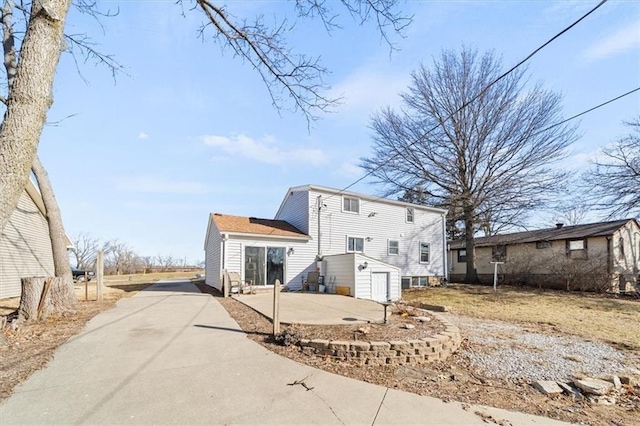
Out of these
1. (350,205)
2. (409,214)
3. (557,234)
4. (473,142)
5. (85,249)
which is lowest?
(85,249)

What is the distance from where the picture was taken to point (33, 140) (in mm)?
4062

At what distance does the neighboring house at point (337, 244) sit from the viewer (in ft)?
45.8

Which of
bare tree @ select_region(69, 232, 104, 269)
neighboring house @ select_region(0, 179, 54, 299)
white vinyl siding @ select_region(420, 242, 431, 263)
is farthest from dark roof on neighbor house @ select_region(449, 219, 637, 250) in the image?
bare tree @ select_region(69, 232, 104, 269)

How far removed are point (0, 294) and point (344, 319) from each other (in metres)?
13.3

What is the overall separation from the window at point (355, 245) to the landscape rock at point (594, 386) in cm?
1306

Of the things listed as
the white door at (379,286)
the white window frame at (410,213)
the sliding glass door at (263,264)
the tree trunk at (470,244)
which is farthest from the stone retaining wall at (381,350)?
the tree trunk at (470,244)

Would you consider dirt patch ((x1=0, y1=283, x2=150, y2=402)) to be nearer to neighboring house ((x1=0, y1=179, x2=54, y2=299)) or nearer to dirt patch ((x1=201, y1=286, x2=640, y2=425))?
dirt patch ((x1=201, y1=286, x2=640, y2=425))

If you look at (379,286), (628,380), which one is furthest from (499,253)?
(628,380)

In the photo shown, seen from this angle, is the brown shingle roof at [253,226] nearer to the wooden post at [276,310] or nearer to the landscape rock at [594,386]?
the wooden post at [276,310]

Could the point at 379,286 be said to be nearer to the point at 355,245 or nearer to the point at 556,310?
the point at 355,245

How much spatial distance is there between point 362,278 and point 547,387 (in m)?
9.11

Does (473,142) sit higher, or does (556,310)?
(473,142)

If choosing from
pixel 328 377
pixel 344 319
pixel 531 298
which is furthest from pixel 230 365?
pixel 531 298

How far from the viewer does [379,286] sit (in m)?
14.1
